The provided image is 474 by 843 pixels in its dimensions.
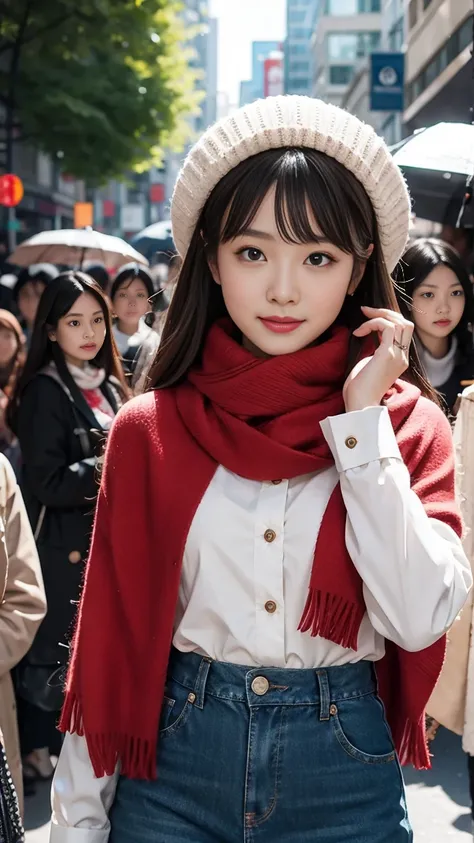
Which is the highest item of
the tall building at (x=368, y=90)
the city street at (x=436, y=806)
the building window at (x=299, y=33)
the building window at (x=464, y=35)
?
the building window at (x=299, y=33)

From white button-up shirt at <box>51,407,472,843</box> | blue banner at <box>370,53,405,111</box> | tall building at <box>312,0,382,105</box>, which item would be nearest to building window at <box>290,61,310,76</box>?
tall building at <box>312,0,382,105</box>

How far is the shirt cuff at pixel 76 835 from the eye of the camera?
2.05 meters

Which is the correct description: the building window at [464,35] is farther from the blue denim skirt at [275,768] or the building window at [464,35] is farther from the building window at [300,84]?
the building window at [300,84]

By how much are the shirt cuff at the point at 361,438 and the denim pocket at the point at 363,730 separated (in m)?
0.42

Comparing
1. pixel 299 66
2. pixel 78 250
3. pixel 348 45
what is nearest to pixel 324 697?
pixel 78 250

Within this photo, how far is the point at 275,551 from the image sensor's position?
203 cm

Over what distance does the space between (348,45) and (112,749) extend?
276 ft

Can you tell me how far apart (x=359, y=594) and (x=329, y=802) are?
36 centimetres

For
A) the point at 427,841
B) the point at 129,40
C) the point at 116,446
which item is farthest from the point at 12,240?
the point at 116,446

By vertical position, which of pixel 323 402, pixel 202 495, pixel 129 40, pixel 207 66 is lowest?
pixel 202 495

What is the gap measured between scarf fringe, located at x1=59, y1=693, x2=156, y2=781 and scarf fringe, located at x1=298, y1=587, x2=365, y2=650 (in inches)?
14.2

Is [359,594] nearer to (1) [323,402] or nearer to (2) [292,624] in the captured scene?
(2) [292,624]

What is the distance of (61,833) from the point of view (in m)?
2.07

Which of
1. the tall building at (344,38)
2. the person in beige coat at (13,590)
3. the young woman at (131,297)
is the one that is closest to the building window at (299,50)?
the tall building at (344,38)
